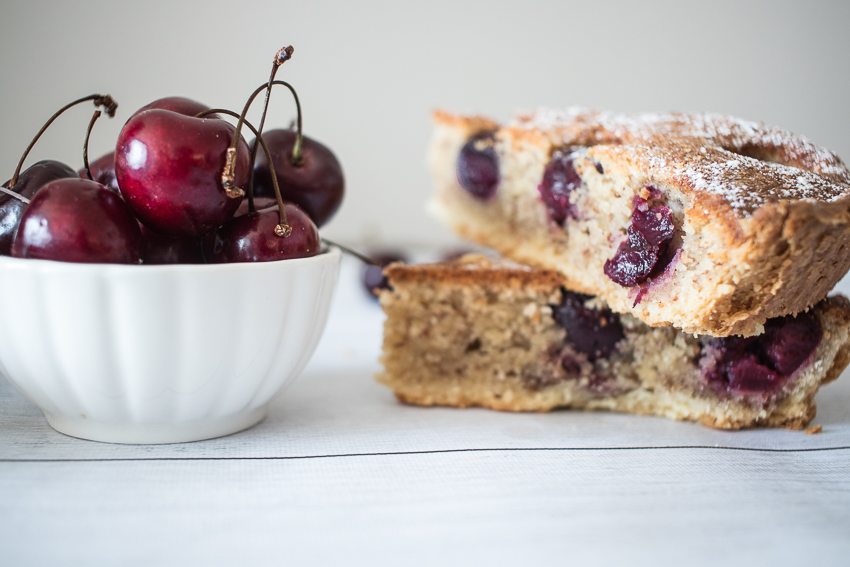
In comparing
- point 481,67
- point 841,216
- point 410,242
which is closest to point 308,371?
point 841,216

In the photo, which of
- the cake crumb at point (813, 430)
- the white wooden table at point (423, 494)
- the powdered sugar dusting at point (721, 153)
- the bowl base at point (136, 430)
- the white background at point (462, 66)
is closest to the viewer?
the white wooden table at point (423, 494)

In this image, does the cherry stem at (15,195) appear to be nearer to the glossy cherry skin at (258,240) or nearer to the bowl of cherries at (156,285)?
the bowl of cherries at (156,285)

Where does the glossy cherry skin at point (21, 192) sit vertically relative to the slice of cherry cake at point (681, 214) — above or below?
below

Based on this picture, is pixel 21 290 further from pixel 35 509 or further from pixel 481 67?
pixel 481 67

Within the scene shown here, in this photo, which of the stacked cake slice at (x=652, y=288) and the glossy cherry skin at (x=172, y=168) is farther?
the stacked cake slice at (x=652, y=288)

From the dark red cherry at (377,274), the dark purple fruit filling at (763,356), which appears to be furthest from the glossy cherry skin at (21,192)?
the dark purple fruit filling at (763,356)

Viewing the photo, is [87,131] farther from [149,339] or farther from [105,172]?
[149,339]

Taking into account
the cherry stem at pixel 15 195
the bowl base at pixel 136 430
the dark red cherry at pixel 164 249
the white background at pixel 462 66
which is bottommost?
the bowl base at pixel 136 430

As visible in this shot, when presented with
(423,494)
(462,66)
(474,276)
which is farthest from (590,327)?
(462,66)
